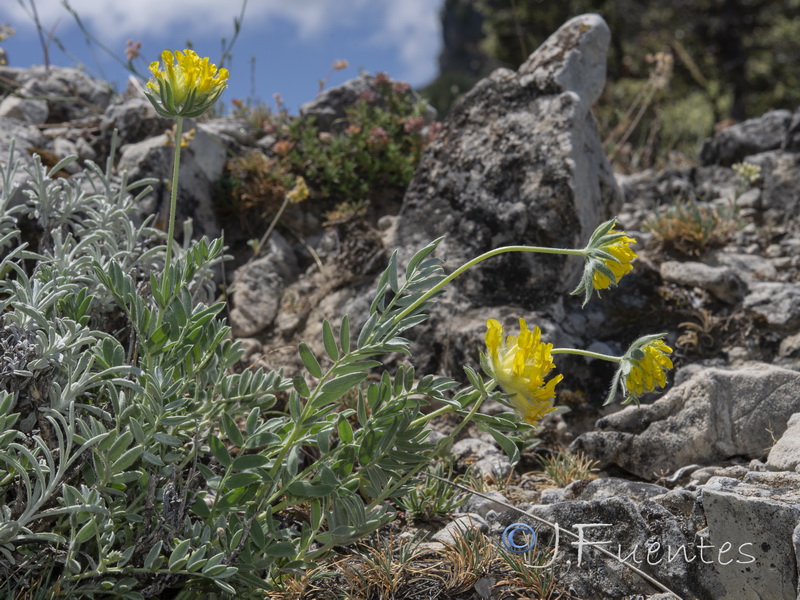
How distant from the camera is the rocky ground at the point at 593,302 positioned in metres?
2.73

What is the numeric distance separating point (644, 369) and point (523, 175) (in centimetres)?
235

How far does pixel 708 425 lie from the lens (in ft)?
11.7

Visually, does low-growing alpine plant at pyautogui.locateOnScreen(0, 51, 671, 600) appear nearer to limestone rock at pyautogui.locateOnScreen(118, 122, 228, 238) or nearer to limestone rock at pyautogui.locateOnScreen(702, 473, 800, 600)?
limestone rock at pyautogui.locateOnScreen(702, 473, 800, 600)

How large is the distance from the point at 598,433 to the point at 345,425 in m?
1.74

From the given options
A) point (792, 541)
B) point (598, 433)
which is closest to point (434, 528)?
point (598, 433)

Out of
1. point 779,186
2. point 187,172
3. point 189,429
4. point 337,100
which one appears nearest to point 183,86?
point 189,429

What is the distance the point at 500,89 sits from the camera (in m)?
5.06

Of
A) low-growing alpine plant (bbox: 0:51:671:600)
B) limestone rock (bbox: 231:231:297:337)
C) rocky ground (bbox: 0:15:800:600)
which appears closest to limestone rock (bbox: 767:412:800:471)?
rocky ground (bbox: 0:15:800:600)

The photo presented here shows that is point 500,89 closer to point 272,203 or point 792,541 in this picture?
point 272,203

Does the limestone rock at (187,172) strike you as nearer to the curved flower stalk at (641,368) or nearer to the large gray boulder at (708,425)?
the large gray boulder at (708,425)

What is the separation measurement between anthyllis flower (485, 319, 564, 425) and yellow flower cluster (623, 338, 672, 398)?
0.33 m

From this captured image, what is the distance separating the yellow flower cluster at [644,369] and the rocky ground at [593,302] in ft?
1.82

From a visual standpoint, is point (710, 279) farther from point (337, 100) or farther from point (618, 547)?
point (337, 100)

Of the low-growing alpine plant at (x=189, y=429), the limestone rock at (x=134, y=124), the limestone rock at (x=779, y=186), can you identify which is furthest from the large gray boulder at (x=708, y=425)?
the limestone rock at (x=134, y=124)
